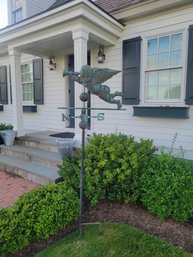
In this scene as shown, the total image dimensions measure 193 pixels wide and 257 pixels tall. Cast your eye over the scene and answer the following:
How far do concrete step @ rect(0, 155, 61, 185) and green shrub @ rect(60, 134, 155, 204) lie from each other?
503 mm

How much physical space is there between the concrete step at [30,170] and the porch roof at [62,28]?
8.70ft

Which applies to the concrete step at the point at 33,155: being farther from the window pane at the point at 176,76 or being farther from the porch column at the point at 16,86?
the window pane at the point at 176,76

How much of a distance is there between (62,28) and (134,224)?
3.65 meters

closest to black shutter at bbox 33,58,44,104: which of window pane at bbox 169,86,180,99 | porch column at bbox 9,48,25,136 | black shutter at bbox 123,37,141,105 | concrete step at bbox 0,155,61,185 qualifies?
porch column at bbox 9,48,25,136

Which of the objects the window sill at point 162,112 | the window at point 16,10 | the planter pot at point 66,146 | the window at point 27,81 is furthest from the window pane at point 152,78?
the window at point 16,10

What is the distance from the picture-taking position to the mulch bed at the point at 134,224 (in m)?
2.15

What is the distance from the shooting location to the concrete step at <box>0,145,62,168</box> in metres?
3.83

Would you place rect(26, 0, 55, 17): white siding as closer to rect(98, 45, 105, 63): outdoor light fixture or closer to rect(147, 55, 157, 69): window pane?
rect(98, 45, 105, 63): outdoor light fixture

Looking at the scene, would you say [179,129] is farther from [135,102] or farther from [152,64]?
[152,64]

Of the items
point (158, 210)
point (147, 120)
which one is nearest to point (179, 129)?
point (147, 120)

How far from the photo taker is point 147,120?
466 cm

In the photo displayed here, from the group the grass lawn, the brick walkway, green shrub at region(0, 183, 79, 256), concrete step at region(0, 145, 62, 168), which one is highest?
concrete step at region(0, 145, 62, 168)

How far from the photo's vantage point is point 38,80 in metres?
6.44

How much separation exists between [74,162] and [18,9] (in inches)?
275
